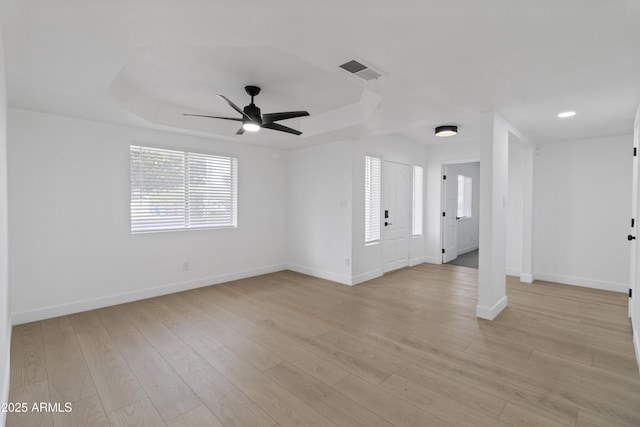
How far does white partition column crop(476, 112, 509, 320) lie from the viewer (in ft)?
11.1

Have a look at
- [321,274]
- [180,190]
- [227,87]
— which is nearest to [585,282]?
[321,274]

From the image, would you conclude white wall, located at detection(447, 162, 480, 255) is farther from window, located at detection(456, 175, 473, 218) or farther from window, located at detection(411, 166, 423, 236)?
window, located at detection(411, 166, 423, 236)

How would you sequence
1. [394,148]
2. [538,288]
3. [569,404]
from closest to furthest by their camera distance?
[569,404]
[538,288]
[394,148]

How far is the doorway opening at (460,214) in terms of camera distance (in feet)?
21.6

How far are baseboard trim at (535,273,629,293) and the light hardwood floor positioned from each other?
2.40 ft

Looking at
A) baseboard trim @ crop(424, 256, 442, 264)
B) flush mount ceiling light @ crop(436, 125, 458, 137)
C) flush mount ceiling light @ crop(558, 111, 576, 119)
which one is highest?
flush mount ceiling light @ crop(436, 125, 458, 137)

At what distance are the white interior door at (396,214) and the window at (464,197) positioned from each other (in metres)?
1.96

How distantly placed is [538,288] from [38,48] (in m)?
6.56

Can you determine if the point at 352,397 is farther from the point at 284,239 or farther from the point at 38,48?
the point at 284,239

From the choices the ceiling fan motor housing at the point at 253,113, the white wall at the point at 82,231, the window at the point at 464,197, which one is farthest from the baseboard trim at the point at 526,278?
the white wall at the point at 82,231

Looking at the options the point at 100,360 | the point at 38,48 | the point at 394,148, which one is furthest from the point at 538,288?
the point at 38,48

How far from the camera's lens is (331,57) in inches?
85.0

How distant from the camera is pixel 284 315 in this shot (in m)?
3.65

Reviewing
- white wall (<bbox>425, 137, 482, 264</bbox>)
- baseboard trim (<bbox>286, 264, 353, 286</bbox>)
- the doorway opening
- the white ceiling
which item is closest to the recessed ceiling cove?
the white ceiling
